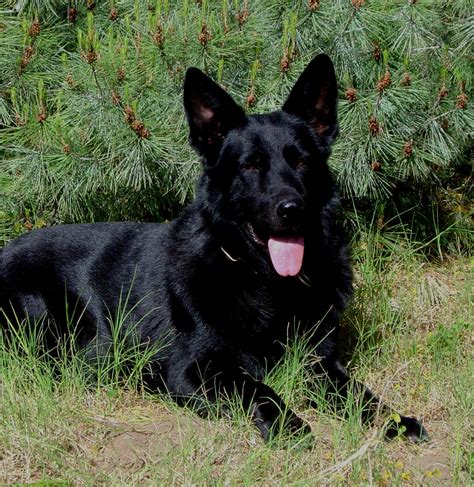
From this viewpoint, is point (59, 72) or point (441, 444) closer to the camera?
point (441, 444)

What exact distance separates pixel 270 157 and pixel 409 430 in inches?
51.4

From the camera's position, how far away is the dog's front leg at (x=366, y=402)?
3324 millimetres

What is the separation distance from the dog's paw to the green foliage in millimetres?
1720

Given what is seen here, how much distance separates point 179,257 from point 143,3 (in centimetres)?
184

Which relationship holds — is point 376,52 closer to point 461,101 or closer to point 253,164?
point 461,101

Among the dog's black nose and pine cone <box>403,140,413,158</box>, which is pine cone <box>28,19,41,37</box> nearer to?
pine cone <box>403,140,413,158</box>

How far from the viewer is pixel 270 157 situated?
367 cm

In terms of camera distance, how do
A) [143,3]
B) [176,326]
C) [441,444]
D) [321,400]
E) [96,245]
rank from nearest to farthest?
1. [441,444]
2. [321,400]
3. [176,326]
4. [96,245]
5. [143,3]

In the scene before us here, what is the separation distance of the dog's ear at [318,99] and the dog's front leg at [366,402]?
42.8 inches

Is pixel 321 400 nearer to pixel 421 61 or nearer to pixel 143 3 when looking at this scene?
pixel 421 61

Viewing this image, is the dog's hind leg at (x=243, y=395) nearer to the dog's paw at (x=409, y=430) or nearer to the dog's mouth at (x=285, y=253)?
the dog's paw at (x=409, y=430)

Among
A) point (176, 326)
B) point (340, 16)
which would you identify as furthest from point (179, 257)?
point (340, 16)

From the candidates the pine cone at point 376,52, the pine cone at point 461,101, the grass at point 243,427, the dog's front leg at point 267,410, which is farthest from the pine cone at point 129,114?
the pine cone at point 461,101

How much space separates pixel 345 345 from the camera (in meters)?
4.33
